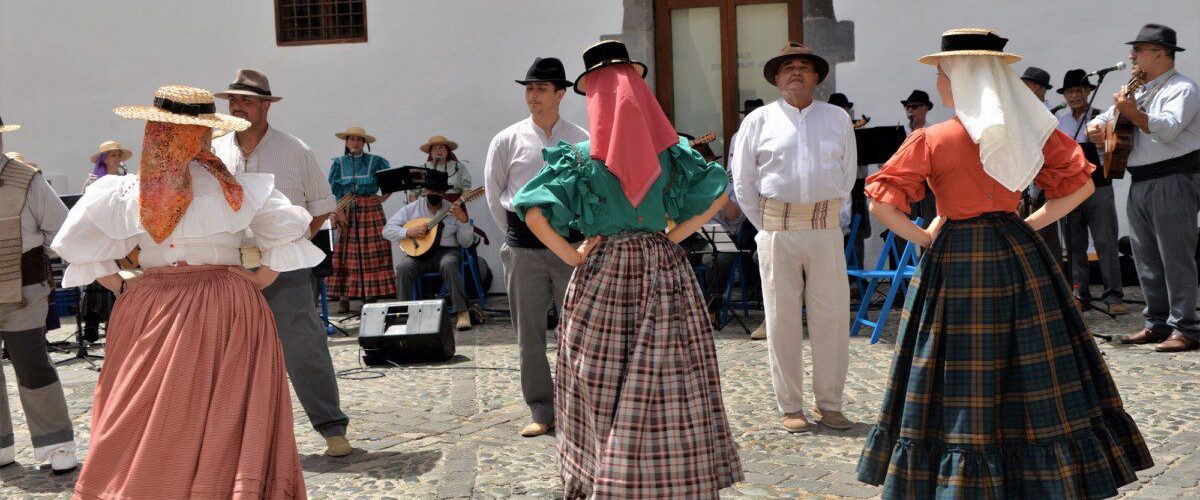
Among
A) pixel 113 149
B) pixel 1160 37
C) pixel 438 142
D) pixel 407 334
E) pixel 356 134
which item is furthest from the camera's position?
pixel 113 149

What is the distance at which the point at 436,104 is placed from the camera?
11.8m

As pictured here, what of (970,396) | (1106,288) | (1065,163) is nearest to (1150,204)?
(1106,288)

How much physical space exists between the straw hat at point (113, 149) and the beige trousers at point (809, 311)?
839 cm

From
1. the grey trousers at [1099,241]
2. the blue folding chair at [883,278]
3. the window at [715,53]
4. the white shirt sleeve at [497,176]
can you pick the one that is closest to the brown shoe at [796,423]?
the white shirt sleeve at [497,176]

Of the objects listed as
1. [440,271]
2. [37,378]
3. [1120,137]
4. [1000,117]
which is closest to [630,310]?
[1000,117]

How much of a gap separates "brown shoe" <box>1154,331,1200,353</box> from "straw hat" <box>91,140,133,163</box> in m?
9.82

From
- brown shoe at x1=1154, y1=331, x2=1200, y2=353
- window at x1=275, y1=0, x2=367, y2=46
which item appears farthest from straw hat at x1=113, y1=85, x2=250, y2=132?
window at x1=275, y1=0, x2=367, y2=46

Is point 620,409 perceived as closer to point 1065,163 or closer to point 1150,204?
point 1065,163

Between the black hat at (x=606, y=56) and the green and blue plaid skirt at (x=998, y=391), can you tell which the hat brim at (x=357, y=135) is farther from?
the green and blue plaid skirt at (x=998, y=391)

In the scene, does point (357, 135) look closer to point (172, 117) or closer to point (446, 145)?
point (446, 145)

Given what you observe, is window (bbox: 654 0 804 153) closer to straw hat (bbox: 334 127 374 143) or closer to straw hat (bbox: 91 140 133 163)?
straw hat (bbox: 334 127 374 143)

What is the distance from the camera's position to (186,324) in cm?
398

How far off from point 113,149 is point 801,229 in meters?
8.53

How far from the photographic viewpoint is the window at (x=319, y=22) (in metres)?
12.0
